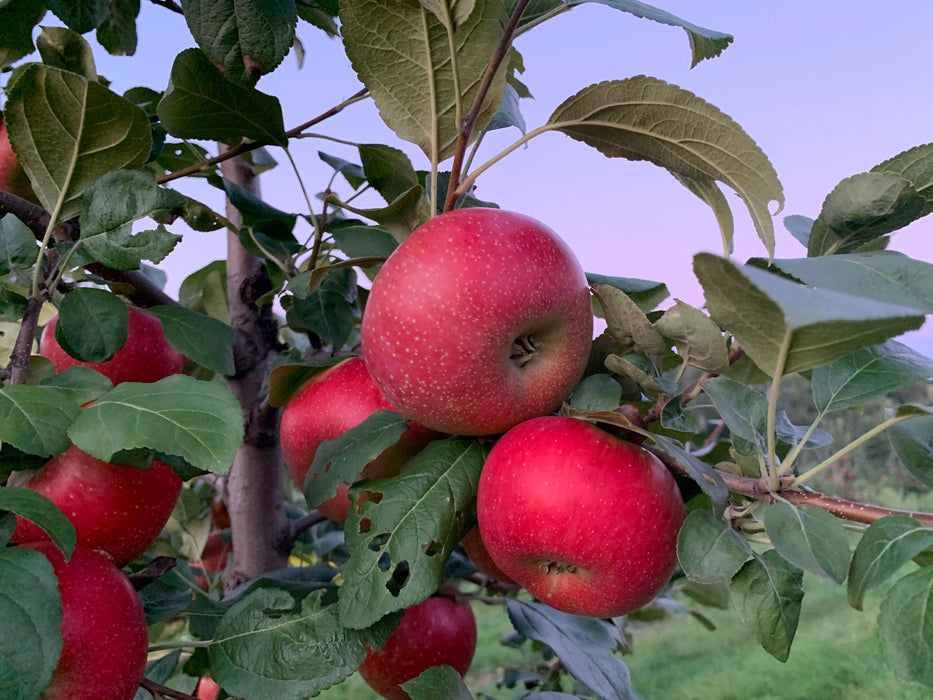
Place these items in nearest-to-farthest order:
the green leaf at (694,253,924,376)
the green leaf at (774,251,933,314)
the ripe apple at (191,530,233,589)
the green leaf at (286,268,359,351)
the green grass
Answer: the green leaf at (694,253,924,376) → the green leaf at (774,251,933,314) → the green leaf at (286,268,359,351) → the ripe apple at (191,530,233,589) → the green grass

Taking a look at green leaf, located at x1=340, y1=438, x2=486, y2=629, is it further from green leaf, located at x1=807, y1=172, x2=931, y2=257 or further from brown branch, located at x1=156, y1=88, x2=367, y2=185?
brown branch, located at x1=156, y1=88, x2=367, y2=185

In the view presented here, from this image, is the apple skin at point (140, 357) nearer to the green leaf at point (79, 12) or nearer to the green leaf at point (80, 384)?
the green leaf at point (80, 384)

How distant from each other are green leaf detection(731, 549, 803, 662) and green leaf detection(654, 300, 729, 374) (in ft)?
0.56

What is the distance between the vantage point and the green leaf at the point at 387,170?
37.8 inches

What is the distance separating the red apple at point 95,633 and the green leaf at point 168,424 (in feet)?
0.47

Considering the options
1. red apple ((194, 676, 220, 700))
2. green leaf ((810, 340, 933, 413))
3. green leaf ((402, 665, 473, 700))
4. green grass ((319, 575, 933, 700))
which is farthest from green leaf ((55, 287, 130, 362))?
green grass ((319, 575, 933, 700))

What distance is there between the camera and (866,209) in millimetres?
651

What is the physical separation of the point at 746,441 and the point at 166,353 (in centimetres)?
68

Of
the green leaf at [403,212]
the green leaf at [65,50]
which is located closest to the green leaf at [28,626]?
the green leaf at [403,212]

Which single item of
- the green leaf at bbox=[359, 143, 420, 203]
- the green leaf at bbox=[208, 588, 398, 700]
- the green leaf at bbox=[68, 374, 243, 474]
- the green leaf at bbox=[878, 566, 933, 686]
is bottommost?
the green leaf at bbox=[208, 588, 398, 700]

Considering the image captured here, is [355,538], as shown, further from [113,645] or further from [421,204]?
[421,204]

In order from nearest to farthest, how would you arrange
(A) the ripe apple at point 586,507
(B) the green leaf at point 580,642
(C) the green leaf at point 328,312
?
(A) the ripe apple at point 586,507, (B) the green leaf at point 580,642, (C) the green leaf at point 328,312

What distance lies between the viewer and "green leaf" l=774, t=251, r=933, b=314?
19.8 inches

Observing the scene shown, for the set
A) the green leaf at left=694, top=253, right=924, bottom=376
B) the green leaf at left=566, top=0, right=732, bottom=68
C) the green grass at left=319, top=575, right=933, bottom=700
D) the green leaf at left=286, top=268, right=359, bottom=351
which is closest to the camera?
the green leaf at left=694, top=253, right=924, bottom=376
